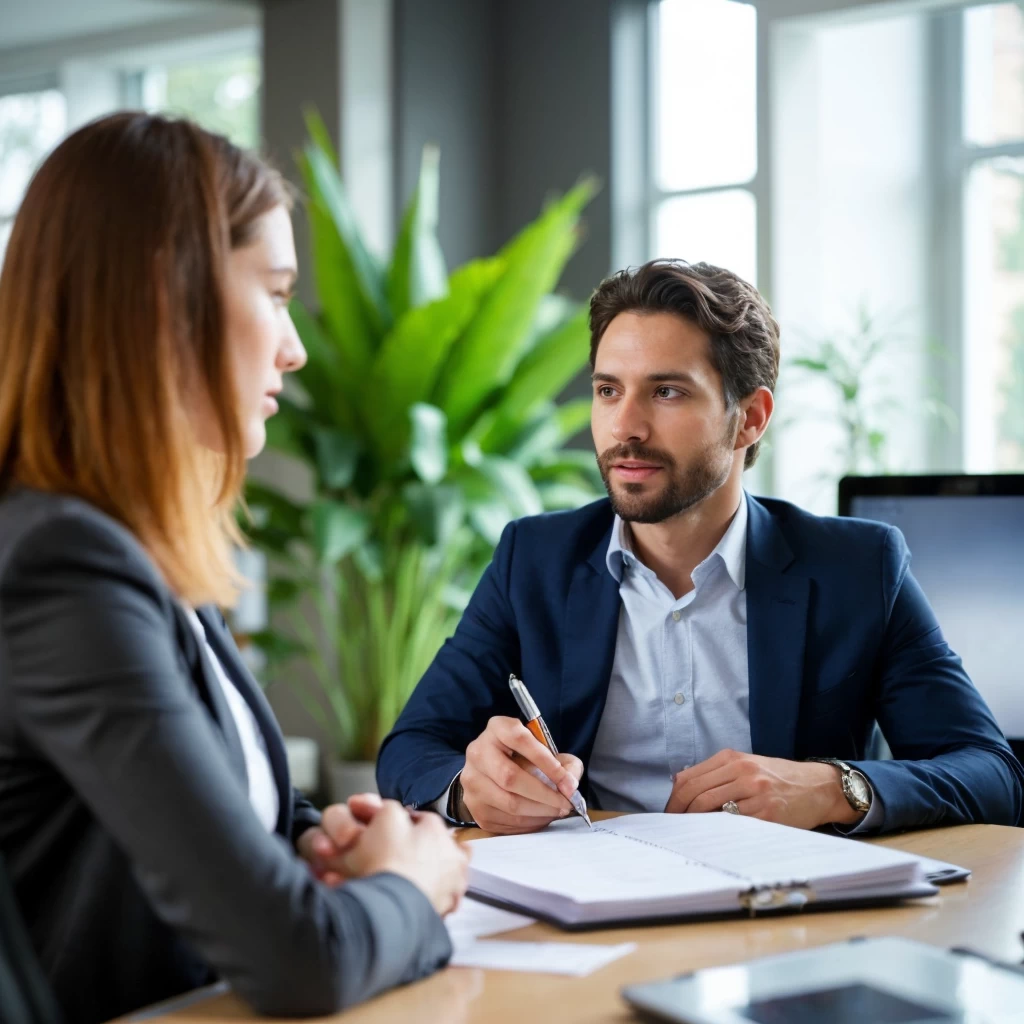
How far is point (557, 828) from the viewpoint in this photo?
4.75 ft

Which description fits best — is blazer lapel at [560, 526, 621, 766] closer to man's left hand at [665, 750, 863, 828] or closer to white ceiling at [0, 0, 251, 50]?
man's left hand at [665, 750, 863, 828]

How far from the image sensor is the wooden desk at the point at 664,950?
94 centimetres

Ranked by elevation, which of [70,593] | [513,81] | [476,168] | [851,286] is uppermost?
[513,81]

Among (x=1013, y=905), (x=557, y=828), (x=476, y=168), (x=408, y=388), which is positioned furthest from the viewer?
(x=476, y=168)

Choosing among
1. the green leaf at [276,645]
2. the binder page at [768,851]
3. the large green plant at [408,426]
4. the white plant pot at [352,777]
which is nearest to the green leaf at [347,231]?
the large green plant at [408,426]

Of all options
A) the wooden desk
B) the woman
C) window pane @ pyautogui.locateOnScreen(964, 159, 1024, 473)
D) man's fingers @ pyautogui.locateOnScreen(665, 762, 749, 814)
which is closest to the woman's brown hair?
the woman

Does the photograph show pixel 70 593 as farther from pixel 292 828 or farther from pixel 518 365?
pixel 518 365

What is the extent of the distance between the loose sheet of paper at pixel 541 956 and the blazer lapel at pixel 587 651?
2.51ft

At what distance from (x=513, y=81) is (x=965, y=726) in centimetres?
406

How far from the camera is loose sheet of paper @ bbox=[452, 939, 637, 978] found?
103 centimetres

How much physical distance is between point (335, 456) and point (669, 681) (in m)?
2.07

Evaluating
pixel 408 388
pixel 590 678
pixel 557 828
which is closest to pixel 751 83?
pixel 408 388

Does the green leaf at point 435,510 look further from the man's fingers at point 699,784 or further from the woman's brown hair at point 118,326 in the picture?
the woman's brown hair at point 118,326

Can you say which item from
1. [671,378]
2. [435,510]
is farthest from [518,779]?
[435,510]
